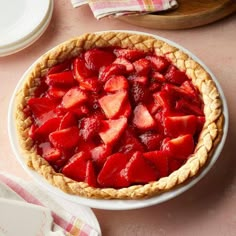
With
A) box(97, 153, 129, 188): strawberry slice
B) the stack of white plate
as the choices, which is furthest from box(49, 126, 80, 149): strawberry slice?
the stack of white plate

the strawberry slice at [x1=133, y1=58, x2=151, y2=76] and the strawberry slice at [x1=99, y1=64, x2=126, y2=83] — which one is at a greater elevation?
the strawberry slice at [x1=99, y1=64, x2=126, y2=83]

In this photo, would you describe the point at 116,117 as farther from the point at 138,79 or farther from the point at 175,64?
the point at 175,64

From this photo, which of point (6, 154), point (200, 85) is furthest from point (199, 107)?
point (6, 154)

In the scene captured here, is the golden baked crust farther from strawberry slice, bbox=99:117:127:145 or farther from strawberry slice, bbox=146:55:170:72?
strawberry slice, bbox=99:117:127:145

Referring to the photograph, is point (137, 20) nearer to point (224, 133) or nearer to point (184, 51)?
point (184, 51)

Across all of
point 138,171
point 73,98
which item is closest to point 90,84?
point 73,98

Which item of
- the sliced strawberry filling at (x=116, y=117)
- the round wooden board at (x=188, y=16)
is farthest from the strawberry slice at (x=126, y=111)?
the round wooden board at (x=188, y=16)
